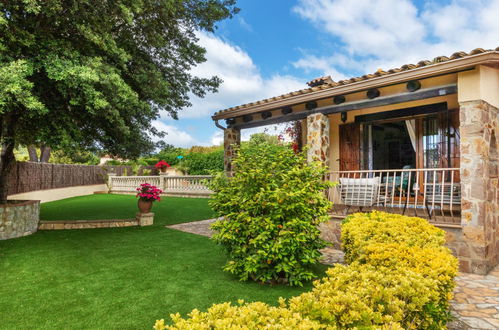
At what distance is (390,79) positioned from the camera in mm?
5422

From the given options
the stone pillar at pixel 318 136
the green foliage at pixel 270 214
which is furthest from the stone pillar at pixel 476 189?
the stone pillar at pixel 318 136

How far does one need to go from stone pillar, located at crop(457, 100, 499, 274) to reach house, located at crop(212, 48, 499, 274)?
0.5 inches

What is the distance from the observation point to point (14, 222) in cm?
650

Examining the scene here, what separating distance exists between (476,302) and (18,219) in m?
8.52

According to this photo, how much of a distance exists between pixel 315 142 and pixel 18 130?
21.1 ft

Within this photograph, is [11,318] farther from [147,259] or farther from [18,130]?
[18,130]

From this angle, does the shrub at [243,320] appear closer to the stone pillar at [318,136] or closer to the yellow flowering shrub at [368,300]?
the yellow flowering shrub at [368,300]

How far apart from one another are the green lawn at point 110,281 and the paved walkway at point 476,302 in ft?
5.40

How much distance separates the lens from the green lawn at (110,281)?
117 inches

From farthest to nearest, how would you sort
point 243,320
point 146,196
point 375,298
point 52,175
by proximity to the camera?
point 52,175 → point 146,196 → point 375,298 → point 243,320

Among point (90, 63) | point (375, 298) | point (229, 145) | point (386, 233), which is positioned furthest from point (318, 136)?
point (375, 298)

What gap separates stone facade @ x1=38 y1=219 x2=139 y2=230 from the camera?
24.3 ft

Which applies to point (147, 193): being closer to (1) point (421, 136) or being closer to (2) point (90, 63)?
(2) point (90, 63)

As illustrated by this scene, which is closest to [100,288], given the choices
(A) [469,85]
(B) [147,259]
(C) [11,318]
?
(C) [11,318]
